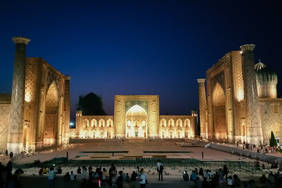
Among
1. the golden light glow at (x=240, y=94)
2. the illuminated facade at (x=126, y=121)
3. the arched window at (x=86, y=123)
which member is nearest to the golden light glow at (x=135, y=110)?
the illuminated facade at (x=126, y=121)

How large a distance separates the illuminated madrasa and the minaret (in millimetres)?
15815

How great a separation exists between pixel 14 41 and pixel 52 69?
548cm

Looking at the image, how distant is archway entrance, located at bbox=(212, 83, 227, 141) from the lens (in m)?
25.4

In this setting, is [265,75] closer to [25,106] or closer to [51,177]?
[25,106]

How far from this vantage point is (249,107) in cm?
1762

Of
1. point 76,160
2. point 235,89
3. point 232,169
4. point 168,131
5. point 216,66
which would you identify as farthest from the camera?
point 168,131

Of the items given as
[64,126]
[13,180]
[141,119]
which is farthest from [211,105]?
[13,180]

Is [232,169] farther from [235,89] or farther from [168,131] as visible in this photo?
[168,131]

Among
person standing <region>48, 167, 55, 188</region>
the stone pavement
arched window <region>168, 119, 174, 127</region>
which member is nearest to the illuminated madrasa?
arched window <region>168, 119, 174, 127</region>

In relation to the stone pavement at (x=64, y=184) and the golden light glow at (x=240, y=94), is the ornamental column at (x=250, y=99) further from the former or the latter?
the stone pavement at (x=64, y=184)

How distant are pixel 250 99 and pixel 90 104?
3375 cm

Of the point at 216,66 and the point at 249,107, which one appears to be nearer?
the point at 249,107

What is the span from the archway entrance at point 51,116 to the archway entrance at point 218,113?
16.5 metres

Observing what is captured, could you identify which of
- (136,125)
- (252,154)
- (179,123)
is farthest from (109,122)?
(252,154)
